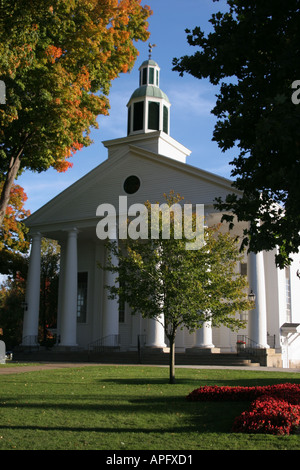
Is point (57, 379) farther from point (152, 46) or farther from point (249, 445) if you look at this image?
point (152, 46)

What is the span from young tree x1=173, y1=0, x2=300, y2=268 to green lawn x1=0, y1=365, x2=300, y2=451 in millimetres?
3221

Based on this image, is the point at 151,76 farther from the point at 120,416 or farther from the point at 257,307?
the point at 120,416

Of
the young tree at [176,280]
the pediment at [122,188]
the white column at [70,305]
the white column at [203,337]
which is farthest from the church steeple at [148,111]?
the young tree at [176,280]

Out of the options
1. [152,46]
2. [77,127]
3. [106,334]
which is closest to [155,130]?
[152,46]

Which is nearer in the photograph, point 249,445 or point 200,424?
point 249,445

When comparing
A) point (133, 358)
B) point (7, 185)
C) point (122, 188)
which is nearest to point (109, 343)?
point (133, 358)

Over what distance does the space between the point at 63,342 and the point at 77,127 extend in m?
16.7

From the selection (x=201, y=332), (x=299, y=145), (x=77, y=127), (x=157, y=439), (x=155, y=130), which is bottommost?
(x=157, y=439)

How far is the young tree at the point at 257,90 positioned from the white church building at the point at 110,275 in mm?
17853

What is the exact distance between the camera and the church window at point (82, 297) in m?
34.4

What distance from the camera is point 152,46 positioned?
36625mm

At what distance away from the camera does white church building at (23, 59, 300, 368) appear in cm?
2737

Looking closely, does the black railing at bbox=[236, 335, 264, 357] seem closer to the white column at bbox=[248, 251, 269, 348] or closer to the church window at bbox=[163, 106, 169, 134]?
the white column at bbox=[248, 251, 269, 348]

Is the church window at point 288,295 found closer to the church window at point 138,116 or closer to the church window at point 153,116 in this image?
the church window at point 153,116
